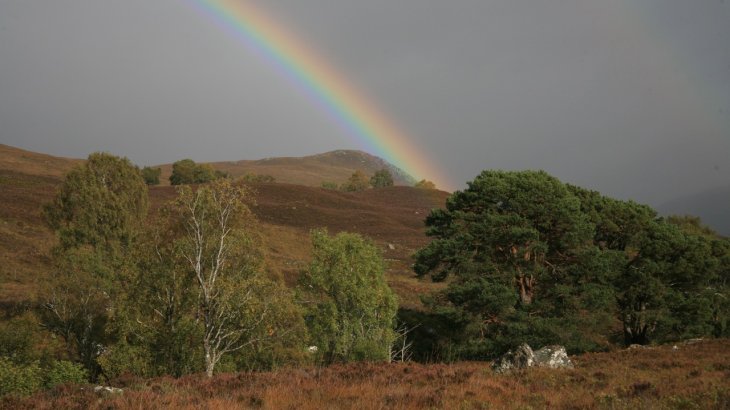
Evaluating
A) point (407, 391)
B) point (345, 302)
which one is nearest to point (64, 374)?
point (345, 302)

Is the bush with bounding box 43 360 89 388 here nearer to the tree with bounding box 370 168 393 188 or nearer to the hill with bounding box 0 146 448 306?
the hill with bounding box 0 146 448 306

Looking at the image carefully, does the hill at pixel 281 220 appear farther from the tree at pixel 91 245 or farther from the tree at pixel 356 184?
the tree at pixel 356 184

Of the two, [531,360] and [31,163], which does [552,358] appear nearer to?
[531,360]

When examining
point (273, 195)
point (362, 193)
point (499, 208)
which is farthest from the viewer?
point (362, 193)

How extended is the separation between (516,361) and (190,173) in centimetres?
12499

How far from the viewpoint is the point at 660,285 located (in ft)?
100

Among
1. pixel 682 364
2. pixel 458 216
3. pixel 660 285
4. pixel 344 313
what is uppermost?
pixel 458 216

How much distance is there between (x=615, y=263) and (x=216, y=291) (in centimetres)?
2605

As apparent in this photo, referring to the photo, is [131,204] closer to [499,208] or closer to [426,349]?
[426,349]

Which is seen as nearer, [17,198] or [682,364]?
[682,364]

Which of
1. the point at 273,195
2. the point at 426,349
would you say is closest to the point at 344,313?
the point at 426,349

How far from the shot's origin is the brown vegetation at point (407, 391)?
30.6ft

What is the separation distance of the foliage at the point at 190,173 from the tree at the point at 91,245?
91072 millimetres

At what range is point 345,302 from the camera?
84.3ft
